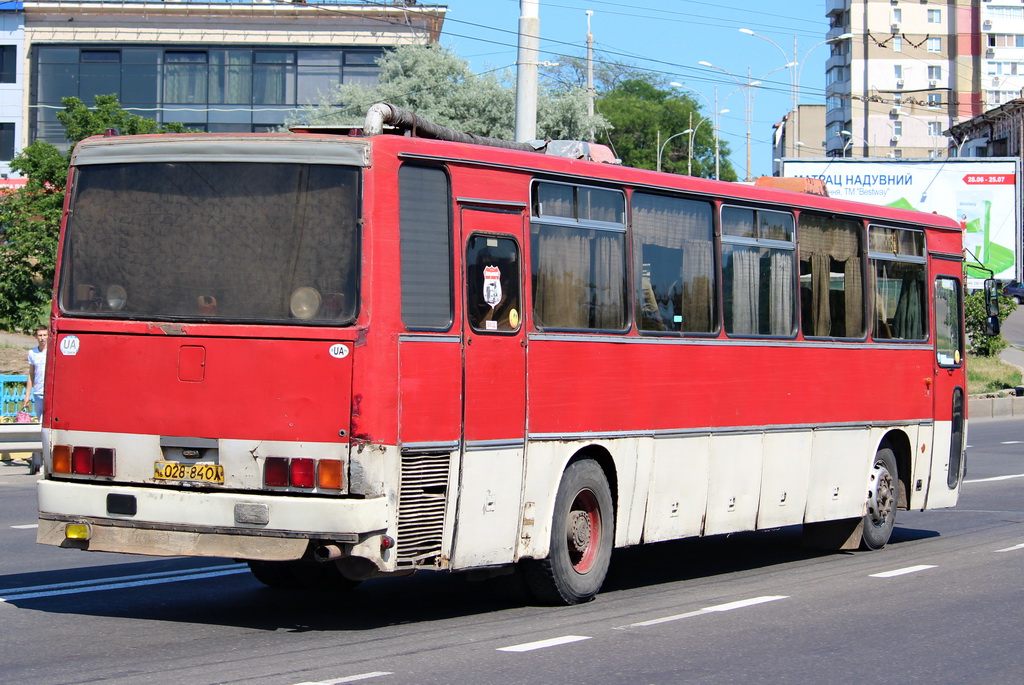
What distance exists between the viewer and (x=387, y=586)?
10.5 metres

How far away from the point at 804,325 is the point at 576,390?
3453mm

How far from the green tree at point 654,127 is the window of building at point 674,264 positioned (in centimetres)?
9942

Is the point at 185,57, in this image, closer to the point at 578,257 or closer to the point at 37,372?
the point at 37,372

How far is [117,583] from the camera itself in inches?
401

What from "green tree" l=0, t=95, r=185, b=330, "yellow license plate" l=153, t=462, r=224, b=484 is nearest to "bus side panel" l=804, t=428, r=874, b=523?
"yellow license plate" l=153, t=462, r=224, b=484

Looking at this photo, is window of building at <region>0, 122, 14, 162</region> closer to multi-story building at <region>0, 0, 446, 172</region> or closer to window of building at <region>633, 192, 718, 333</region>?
multi-story building at <region>0, 0, 446, 172</region>

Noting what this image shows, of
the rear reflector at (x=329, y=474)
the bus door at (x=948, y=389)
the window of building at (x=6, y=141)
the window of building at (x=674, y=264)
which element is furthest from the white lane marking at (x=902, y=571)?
the window of building at (x=6, y=141)

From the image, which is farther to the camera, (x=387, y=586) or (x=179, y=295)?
(x=387, y=586)

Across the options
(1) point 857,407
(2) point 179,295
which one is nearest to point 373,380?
(2) point 179,295

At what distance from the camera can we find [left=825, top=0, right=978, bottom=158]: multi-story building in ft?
362

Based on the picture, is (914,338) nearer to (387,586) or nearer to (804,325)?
(804,325)

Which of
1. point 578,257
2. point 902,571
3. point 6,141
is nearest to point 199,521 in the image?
point 578,257

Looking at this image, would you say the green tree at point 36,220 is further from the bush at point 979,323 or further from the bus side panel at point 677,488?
the bus side panel at point 677,488

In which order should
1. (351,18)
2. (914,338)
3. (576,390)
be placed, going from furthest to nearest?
(351,18) < (914,338) < (576,390)
